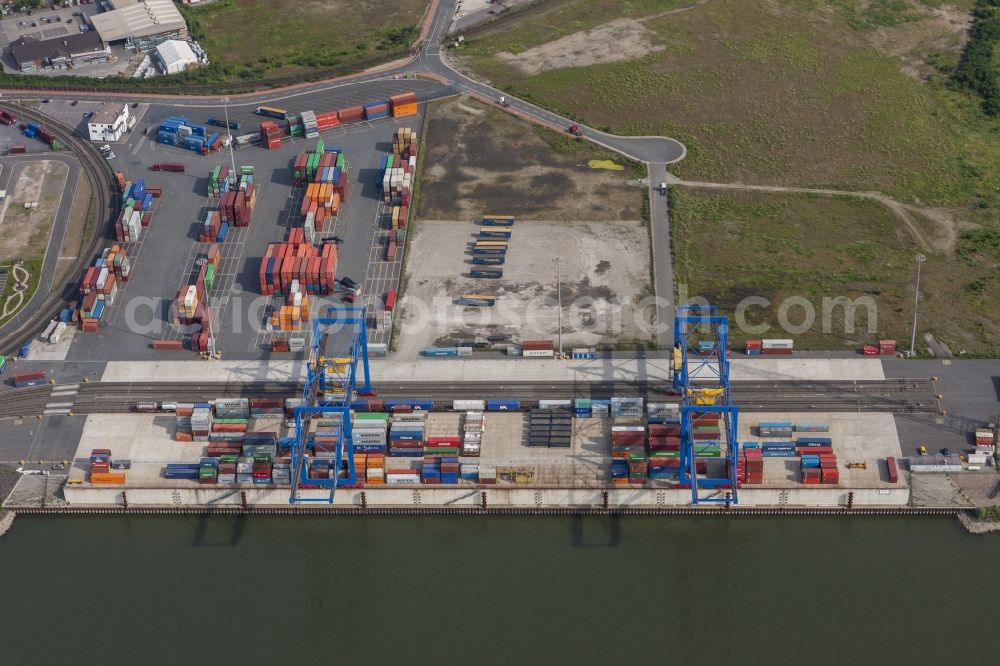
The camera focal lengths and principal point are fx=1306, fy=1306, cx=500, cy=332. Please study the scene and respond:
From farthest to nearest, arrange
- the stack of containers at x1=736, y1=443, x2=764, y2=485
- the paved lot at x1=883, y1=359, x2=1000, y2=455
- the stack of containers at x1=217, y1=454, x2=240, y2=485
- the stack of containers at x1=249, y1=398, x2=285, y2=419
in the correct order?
the stack of containers at x1=249, y1=398, x2=285, y2=419
the paved lot at x1=883, y1=359, x2=1000, y2=455
the stack of containers at x1=217, y1=454, x2=240, y2=485
the stack of containers at x1=736, y1=443, x2=764, y2=485

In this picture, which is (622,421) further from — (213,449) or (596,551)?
(213,449)

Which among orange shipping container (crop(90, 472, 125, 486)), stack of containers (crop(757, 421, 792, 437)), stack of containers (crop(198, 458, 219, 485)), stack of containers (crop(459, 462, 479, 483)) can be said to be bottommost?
orange shipping container (crop(90, 472, 125, 486))

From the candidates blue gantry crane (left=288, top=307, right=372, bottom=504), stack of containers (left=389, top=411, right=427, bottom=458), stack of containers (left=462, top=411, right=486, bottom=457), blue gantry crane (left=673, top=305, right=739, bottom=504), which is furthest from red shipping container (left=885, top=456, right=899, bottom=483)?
blue gantry crane (left=288, top=307, right=372, bottom=504)

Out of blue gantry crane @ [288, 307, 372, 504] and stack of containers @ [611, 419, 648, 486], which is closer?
blue gantry crane @ [288, 307, 372, 504]

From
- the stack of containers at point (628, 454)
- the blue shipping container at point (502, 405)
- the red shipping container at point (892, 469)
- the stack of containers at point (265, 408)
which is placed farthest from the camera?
the stack of containers at point (265, 408)

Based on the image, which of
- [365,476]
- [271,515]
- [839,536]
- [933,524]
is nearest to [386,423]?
[365,476]

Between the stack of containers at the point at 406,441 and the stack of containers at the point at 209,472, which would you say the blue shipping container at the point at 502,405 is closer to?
the stack of containers at the point at 406,441

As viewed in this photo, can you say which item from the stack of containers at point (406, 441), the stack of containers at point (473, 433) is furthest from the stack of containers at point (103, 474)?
the stack of containers at point (473, 433)

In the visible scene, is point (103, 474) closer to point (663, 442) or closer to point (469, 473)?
point (469, 473)

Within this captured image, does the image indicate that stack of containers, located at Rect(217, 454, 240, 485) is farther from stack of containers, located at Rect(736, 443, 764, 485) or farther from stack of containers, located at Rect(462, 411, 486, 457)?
stack of containers, located at Rect(736, 443, 764, 485)
